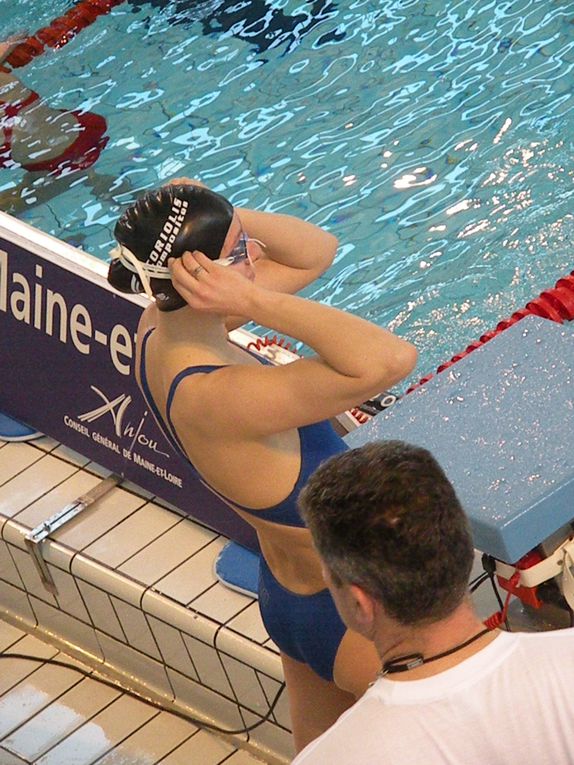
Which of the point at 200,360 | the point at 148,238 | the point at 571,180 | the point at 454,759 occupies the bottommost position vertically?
the point at 571,180

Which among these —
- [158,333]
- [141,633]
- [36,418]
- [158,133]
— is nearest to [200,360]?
[158,333]

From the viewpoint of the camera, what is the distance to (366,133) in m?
5.85

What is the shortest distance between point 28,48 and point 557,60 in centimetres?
284

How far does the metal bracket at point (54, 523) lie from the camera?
350 cm

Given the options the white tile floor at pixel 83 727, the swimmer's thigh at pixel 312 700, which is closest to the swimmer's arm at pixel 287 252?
the swimmer's thigh at pixel 312 700

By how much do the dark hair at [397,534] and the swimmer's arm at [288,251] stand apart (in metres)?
0.84

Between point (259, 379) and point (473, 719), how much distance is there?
742 millimetres

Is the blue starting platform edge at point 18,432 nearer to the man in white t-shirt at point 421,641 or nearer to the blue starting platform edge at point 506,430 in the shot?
the blue starting platform edge at point 506,430

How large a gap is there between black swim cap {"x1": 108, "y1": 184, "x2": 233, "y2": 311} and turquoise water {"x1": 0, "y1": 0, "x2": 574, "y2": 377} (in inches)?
101

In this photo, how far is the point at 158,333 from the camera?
2.12m

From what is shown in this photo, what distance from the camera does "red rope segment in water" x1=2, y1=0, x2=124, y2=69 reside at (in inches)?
277

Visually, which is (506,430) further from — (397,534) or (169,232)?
(397,534)

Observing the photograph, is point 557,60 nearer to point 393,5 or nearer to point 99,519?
point 393,5

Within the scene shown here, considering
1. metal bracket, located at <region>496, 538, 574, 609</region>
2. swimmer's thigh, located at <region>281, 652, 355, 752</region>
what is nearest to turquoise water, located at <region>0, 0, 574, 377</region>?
metal bracket, located at <region>496, 538, 574, 609</region>
